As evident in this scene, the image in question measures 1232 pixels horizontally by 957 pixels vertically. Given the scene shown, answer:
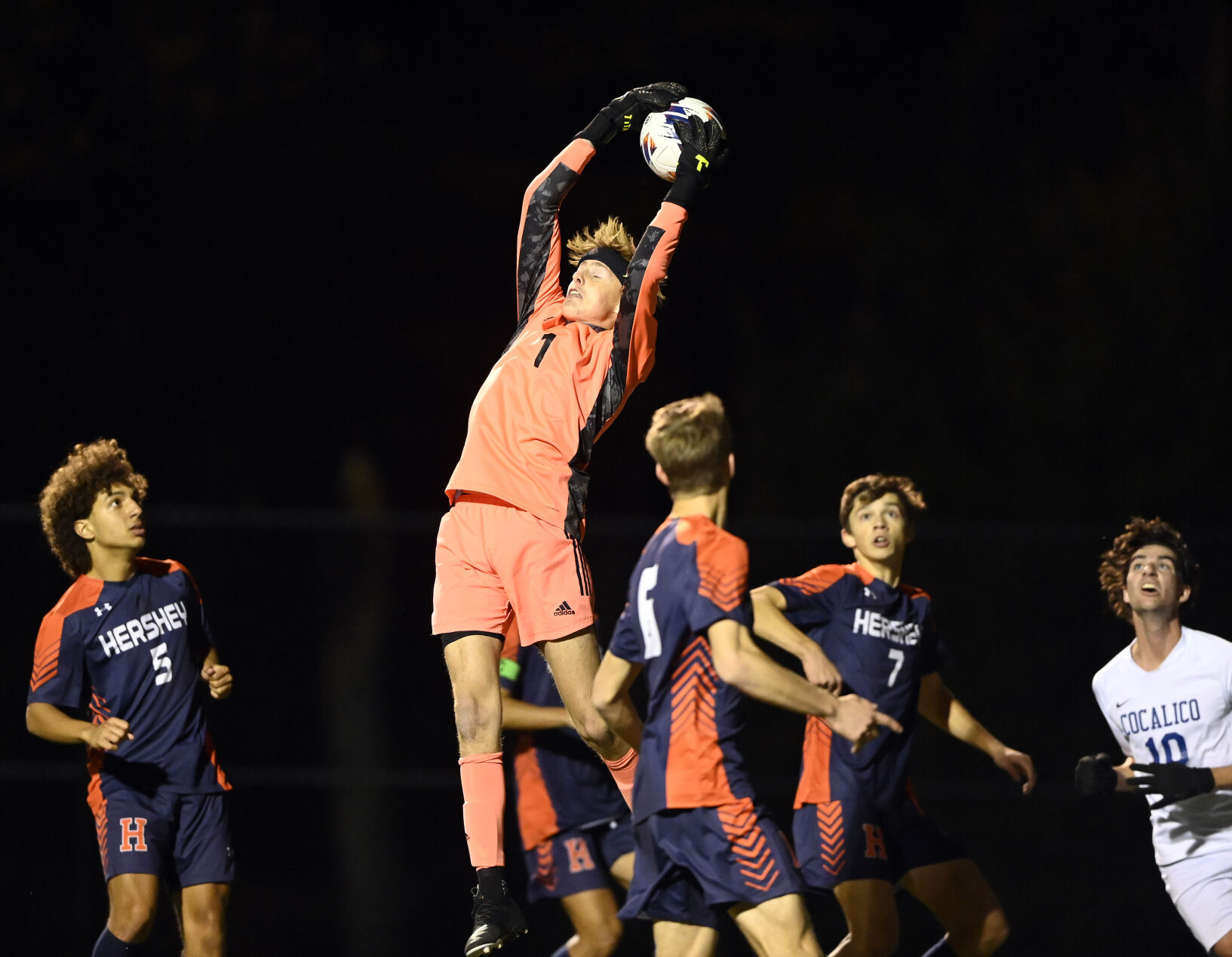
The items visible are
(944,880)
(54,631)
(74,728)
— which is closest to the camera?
(74,728)

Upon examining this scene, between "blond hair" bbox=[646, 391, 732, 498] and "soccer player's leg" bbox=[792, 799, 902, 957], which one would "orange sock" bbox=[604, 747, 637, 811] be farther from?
"blond hair" bbox=[646, 391, 732, 498]

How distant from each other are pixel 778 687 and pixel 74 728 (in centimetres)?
245

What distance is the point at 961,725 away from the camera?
5895 millimetres

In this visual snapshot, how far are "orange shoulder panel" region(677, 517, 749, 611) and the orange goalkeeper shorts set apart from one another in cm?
75

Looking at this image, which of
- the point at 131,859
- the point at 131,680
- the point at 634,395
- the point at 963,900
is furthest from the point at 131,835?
the point at 634,395

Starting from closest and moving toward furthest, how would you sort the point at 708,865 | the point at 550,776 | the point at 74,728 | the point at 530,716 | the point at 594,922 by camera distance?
the point at 708,865
the point at 74,728
the point at 530,716
the point at 594,922
the point at 550,776

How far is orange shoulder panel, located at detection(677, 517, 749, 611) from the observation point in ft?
14.4

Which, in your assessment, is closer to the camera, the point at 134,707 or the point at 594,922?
the point at 134,707

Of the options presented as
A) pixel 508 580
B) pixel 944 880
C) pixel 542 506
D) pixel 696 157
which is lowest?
pixel 944 880

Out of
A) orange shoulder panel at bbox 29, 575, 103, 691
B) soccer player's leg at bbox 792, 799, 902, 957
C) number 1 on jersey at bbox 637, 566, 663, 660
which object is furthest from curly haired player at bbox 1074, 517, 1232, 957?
orange shoulder panel at bbox 29, 575, 103, 691

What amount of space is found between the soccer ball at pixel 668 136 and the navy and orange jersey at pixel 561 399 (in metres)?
0.33

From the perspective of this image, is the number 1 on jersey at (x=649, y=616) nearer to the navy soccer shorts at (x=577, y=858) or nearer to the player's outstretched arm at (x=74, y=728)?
the player's outstretched arm at (x=74, y=728)

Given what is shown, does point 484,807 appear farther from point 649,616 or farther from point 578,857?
point 578,857

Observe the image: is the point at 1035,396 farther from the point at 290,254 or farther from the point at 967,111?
the point at 290,254
